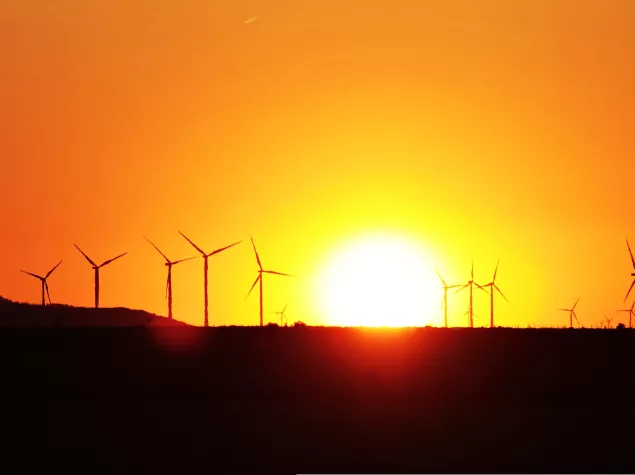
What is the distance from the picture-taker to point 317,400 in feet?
333

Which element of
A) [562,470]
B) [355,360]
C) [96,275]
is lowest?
[562,470]

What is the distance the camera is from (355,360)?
10925cm

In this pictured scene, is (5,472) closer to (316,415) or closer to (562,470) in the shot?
(316,415)

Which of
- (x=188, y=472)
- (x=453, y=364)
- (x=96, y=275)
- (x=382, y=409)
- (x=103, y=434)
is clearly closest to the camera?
(x=188, y=472)

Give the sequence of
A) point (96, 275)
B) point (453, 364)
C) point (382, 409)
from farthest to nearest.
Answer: point (96, 275)
point (453, 364)
point (382, 409)

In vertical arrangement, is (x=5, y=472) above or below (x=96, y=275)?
below

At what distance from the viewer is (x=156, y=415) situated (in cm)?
9694

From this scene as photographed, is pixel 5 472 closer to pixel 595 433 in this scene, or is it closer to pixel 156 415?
pixel 156 415

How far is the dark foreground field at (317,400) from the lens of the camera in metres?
89.1

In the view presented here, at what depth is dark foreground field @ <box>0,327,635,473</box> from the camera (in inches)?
3509

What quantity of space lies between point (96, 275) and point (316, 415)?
249ft

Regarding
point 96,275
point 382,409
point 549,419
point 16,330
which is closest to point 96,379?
point 16,330

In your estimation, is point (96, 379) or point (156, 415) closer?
point (156, 415)

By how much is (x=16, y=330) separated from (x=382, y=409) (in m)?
24.7
